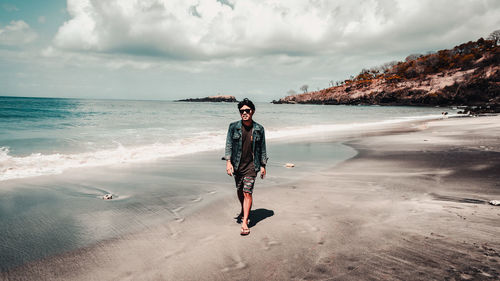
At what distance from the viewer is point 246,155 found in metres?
4.25

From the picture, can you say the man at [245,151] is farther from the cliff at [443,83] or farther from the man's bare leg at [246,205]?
the cliff at [443,83]

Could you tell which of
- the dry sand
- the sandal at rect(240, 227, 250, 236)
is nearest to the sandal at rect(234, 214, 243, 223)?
the dry sand

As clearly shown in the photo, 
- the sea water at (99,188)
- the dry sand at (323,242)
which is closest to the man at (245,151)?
the dry sand at (323,242)

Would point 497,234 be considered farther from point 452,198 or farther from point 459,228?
point 452,198

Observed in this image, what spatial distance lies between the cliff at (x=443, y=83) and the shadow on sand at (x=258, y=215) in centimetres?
6560

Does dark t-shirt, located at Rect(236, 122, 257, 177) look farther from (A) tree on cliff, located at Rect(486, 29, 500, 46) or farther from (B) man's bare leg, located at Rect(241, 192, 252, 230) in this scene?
(A) tree on cliff, located at Rect(486, 29, 500, 46)

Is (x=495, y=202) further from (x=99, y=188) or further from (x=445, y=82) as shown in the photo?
(x=445, y=82)

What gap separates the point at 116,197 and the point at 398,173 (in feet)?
23.8

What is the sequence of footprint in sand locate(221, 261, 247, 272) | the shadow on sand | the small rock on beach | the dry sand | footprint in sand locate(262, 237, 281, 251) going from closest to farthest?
the dry sand, footprint in sand locate(221, 261, 247, 272), footprint in sand locate(262, 237, 281, 251), the shadow on sand, the small rock on beach

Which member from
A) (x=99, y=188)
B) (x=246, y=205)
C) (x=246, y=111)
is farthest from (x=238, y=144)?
(x=99, y=188)

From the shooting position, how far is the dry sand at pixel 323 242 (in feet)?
9.77

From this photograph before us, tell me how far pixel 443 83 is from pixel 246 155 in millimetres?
97988

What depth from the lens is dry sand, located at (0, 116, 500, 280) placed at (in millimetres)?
2977

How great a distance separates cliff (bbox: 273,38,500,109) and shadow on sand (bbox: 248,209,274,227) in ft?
215
